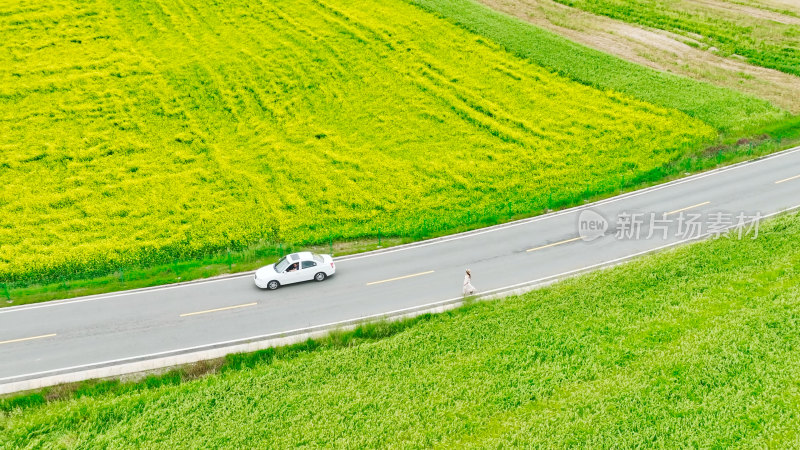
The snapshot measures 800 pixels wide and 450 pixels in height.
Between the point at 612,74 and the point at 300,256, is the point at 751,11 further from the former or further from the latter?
→ the point at 300,256

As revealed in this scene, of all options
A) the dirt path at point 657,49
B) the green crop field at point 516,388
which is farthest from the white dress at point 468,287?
the dirt path at point 657,49

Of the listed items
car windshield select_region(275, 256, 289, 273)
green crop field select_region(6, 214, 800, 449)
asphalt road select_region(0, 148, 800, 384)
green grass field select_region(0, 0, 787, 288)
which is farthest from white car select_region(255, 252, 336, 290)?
green crop field select_region(6, 214, 800, 449)

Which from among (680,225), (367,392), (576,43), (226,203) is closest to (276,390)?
(367,392)

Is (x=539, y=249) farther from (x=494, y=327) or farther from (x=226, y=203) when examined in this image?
(x=226, y=203)

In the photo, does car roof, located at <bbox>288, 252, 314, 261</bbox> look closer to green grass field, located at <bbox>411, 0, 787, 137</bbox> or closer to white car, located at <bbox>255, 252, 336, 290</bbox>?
white car, located at <bbox>255, 252, 336, 290</bbox>

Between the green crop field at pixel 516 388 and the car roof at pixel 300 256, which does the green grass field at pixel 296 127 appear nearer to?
the car roof at pixel 300 256
